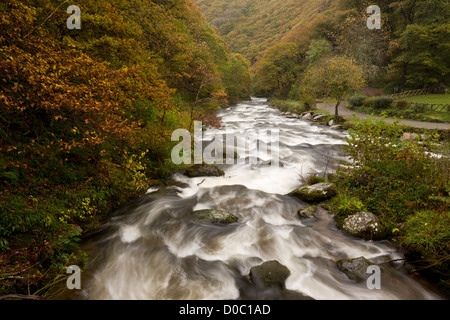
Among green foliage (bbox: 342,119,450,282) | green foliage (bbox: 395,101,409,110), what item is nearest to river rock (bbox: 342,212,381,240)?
green foliage (bbox: 342,119,450,282)

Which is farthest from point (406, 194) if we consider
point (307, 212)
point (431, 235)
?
point (307, 212)

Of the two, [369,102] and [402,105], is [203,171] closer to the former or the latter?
[402,105]

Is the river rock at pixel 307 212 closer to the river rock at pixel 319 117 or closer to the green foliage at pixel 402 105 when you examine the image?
the river rock at pixel 319 117

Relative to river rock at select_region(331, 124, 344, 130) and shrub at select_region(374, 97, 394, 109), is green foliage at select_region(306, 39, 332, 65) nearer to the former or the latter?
shrub at select_region(374, 97, 394, 109)

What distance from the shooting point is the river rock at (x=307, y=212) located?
764 cm

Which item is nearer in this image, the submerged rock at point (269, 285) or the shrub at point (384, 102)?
the submerged rock at point (269, 285)

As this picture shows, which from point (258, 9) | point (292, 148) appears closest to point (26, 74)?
point (292, 148)

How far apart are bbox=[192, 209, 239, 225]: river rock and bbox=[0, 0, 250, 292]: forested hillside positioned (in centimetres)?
275

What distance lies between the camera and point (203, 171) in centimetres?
1104

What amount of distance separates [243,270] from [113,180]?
5467 mm

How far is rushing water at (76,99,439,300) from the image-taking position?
507cm

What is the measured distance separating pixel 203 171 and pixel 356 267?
7528 millimetres

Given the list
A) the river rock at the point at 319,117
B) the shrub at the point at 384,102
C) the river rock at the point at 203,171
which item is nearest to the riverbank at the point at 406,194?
the river rock at the point at 203,171

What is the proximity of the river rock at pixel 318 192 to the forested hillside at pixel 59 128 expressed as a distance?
21.1ft
